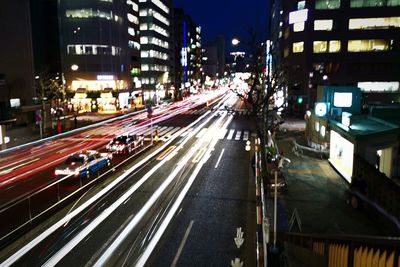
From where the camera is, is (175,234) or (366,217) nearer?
(175,234)

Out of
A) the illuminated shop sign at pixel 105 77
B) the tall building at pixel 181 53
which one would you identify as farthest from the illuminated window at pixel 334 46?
the tall building at pixel 181 53

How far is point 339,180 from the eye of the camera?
2108 cm

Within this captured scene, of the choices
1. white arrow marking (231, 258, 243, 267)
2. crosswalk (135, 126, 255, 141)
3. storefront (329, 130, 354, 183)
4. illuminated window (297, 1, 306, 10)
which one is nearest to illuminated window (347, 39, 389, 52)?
illuminated window (297, 1, 306, 10)

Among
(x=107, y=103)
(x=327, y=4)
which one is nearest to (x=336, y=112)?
(x=327, y=4)

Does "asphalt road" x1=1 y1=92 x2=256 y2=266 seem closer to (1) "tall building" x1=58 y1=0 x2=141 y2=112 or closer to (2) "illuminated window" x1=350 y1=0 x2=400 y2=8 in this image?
(1) "tall building" x1=58 y1=0 x2=141 y2=112

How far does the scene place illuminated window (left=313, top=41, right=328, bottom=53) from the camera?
2505 inches

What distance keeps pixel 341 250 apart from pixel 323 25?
6169 cm

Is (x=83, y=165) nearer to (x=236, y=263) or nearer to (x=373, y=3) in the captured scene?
(x=236, y=263)

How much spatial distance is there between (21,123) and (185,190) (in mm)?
35959

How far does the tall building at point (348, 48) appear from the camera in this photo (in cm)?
6059

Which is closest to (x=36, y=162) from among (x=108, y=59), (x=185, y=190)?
(x=185, y=190)

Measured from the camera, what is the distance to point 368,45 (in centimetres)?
6166

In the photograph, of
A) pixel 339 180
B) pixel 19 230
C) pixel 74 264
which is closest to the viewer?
pixel 74 264

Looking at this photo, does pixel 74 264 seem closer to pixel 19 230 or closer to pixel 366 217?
pixel 19 230
